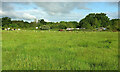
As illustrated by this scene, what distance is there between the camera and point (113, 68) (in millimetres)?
3535

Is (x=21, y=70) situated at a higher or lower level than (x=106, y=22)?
lower

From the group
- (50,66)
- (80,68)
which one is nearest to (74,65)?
(80,68)

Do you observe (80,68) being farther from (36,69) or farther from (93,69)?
(36,69)

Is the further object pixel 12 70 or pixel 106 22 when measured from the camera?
pixel 106 22

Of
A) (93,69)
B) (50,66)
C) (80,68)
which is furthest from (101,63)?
(50,66)

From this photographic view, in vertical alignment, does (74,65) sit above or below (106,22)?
below

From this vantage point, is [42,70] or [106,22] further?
[106,22]

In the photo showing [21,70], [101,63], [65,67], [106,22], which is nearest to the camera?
[21,70]

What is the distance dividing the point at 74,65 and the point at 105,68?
1.16 meters

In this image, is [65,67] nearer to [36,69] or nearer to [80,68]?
[80,68]

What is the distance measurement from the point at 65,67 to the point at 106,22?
8106cm

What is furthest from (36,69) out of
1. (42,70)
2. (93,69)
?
(93,69)

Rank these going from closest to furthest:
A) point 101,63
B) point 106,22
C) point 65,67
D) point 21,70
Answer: point 21,70, point 65,67, point 101,63, point 106,22

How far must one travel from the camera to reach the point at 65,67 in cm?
358
